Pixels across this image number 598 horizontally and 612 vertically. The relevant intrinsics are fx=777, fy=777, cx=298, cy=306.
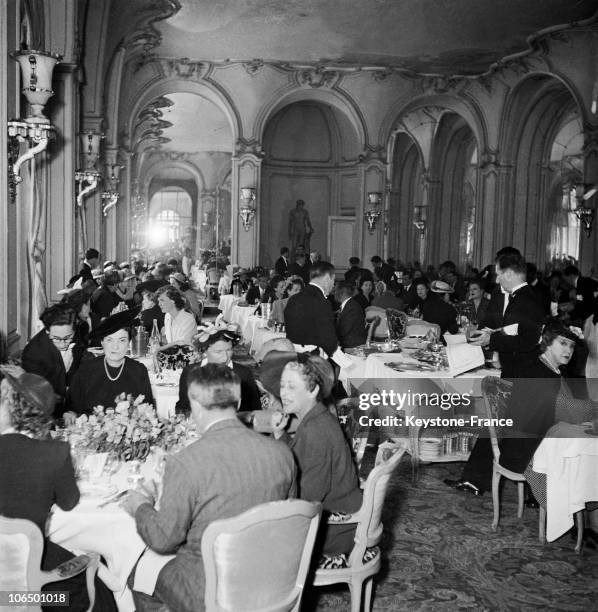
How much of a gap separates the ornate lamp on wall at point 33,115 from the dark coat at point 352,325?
335 cm

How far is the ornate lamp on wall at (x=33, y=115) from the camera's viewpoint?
600 cm

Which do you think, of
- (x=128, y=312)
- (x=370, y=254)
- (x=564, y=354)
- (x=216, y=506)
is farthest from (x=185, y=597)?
(x=370, y=254)

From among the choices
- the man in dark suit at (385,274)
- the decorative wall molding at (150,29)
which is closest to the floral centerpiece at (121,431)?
the man in dark suit at (385,274)

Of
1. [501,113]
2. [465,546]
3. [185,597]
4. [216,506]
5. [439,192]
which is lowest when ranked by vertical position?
[465,546]

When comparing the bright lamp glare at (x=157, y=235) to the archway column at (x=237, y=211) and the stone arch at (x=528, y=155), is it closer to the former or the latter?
the archway column at (x=237, y=211)

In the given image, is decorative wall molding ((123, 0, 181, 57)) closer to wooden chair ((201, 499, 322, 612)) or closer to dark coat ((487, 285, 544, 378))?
dark coat ((487, 285, 544, 378))

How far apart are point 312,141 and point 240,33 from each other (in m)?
5.62

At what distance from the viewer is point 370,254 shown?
65.2 feet

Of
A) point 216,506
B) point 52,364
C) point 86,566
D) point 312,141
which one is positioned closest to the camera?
point 216,506

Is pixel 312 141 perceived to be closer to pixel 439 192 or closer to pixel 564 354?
pixel 439 192

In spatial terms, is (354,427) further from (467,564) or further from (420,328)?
(420,328)

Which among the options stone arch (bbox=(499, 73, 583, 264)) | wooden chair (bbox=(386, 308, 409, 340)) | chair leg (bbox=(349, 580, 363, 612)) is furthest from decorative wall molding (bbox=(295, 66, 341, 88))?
chair leg (bbox=(349, 580, 363, 612))

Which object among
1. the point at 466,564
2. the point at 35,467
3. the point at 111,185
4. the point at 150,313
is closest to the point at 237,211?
the point at 111,185

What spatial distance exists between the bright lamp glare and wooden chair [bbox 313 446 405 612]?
126 ft
